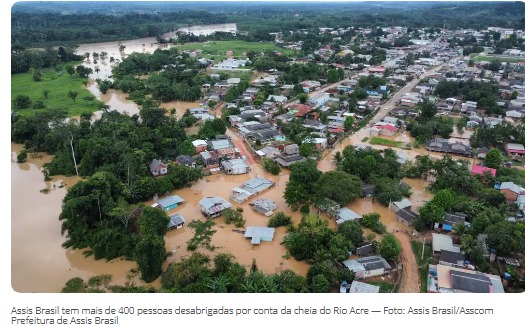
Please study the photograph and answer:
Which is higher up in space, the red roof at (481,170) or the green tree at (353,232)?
the green tree at (353,232)

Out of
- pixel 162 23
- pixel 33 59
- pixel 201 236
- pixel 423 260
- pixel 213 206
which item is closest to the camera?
pixel 423 260

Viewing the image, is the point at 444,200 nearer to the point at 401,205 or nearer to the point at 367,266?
the point at 401,205

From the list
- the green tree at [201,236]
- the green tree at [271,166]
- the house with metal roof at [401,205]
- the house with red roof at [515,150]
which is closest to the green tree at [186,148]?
the green tree at [271,166]

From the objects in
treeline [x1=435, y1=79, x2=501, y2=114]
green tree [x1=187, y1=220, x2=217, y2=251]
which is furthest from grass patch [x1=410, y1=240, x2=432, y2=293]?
treeline [x1=435, y1=79, x2=501, y2=114]

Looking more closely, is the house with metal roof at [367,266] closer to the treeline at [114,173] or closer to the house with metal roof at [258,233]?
the house with metal roof at [258,233]

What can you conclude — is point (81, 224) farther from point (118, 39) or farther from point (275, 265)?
point (118, 39)

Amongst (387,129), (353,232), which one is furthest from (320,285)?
(387,129)

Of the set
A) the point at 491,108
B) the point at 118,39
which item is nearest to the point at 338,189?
the point at 491,108
